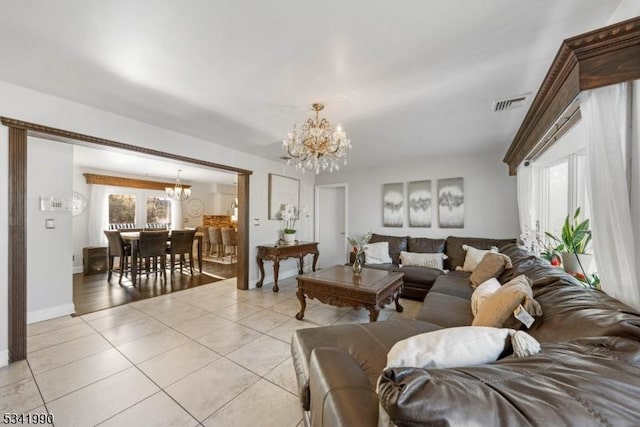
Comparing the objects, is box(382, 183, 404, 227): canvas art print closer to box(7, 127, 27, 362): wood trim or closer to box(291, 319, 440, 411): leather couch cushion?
box(291, 319, 440, 411): leather couch cushion

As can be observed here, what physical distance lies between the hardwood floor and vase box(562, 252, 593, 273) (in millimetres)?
4928

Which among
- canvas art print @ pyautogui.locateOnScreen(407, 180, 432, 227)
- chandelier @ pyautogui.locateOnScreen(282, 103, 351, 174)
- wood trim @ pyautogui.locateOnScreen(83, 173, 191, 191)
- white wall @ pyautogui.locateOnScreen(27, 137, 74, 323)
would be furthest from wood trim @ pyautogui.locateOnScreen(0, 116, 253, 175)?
wood trim @ pyautogui.locateOnScreen(83, 173, 191, 191)

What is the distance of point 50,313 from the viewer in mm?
2908

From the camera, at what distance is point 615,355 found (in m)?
0.72

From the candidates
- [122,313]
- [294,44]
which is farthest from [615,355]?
[122,313]

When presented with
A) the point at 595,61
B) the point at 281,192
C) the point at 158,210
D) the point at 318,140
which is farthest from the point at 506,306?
the point at 158,210

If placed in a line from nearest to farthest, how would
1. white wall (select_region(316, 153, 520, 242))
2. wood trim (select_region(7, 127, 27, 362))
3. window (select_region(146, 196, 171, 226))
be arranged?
wood trim (select_region(7, 127, 27, 362)) < white wall (select_region(316, 153, 520, 242)) < window (select_region(146, 196, 171, 226))

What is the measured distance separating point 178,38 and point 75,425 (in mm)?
2442

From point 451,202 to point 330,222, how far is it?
2633mm

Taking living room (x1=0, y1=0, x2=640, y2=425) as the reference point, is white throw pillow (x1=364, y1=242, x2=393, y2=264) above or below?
below

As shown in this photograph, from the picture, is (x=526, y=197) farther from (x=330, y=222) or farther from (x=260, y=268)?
(x=260, y=268)

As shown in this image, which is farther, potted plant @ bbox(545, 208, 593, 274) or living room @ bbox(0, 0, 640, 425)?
potted plant @ bbox(545, 208, 593, 274)

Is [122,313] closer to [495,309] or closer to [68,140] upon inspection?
[68,140]

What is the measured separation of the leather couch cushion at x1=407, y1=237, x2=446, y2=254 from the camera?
4.15 m
